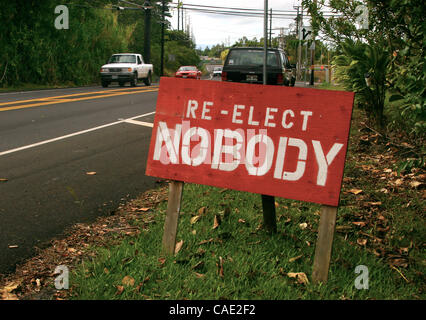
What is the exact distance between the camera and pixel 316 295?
9.52ft

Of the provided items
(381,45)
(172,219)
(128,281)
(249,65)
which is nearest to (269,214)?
(172,219)

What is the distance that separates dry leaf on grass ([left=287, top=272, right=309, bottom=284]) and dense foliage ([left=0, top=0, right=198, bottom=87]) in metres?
23.3

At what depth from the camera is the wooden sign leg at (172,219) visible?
3439 millimetres

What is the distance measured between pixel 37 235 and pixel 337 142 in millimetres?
2576

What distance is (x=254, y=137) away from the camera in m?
3.36

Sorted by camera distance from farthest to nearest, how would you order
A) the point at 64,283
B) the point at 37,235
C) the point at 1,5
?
the point at 1,5, the point at 37,235, the point at 64,283

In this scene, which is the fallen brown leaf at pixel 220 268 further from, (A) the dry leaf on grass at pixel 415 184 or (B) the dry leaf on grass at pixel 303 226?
(A) the dry leaf on grass at pixel 415 184

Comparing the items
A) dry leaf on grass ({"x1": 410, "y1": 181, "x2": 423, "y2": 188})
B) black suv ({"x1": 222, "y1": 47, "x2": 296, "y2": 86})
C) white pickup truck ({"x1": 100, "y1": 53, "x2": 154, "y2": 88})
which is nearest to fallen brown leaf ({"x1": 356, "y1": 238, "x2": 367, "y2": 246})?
dry leaf on grass ({"x1": 410, "y1": 181, "x2": 423, "y2": 188})

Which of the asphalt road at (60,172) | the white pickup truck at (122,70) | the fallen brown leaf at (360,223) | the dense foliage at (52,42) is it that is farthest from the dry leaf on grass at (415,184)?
the dense foliage at (52,42)

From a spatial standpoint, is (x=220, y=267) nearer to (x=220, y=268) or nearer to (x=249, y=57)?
(x=220, y=268)

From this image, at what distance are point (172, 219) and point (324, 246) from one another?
114 cm

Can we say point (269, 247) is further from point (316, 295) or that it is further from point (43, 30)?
point (43, 30)
